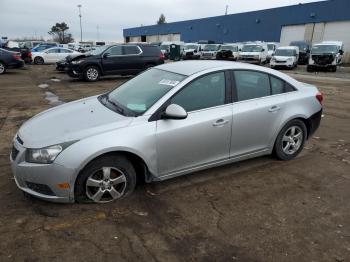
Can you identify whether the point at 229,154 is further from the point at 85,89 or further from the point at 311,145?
the point at 85,89

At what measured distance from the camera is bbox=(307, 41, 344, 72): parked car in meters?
23.7

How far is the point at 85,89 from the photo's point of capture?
514 inches

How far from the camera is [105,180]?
3.74 m

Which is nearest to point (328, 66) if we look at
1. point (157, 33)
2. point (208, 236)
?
point (208, 236)

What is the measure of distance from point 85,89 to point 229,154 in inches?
382

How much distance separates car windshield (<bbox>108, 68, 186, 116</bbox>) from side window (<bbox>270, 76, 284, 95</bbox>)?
1.46 meters

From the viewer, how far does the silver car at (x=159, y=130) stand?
355cm

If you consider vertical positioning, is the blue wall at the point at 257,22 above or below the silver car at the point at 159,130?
above

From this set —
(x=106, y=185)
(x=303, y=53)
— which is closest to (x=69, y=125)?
(x=106, y=185)

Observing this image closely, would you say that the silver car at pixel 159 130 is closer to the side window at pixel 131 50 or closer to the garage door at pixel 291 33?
the side window at pixel 131 50

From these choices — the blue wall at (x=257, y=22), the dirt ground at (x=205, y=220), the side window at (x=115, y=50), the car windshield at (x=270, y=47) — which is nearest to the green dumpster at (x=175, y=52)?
the car windshield at (x=270, y=47)

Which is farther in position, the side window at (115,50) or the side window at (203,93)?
the side window at (115,50)

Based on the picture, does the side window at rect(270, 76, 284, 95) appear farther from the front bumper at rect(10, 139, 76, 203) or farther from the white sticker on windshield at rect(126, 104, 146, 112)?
the front bumper at rect(10, 139, 76, 203)

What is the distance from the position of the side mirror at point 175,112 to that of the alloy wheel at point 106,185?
84cm
